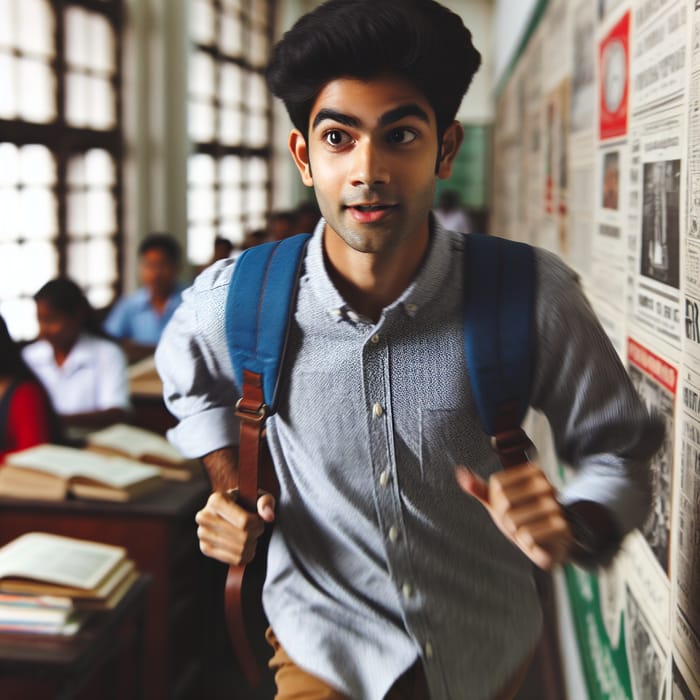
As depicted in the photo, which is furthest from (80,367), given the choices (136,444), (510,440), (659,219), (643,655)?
(510,440)

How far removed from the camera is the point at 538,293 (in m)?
1.06

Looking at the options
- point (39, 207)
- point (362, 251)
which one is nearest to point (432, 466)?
point (362, 251)

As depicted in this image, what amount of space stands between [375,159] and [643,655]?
0.97 meters

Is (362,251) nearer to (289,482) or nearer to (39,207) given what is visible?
(289,482)

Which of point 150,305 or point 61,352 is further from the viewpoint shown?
point 150,305

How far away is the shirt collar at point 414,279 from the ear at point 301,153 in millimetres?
94

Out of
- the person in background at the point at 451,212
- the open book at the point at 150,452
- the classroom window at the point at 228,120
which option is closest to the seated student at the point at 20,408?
the open book at the point at 150,452

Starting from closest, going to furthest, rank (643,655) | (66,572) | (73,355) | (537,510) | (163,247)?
(537,510) < (643,655) < (66,572) < (73,355) < (163,247)

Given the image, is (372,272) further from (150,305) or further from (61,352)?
(150,305)

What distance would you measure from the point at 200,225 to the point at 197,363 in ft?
21.1

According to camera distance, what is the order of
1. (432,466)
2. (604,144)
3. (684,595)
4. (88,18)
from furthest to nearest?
1. (88,18)
2. (604,144)
3. (684,595)
4. (432,466)

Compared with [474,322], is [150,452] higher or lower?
lower

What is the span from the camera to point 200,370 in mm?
1219

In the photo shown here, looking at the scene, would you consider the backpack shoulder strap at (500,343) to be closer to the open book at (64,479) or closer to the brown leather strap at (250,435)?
the brown leather strap at (250,435)
